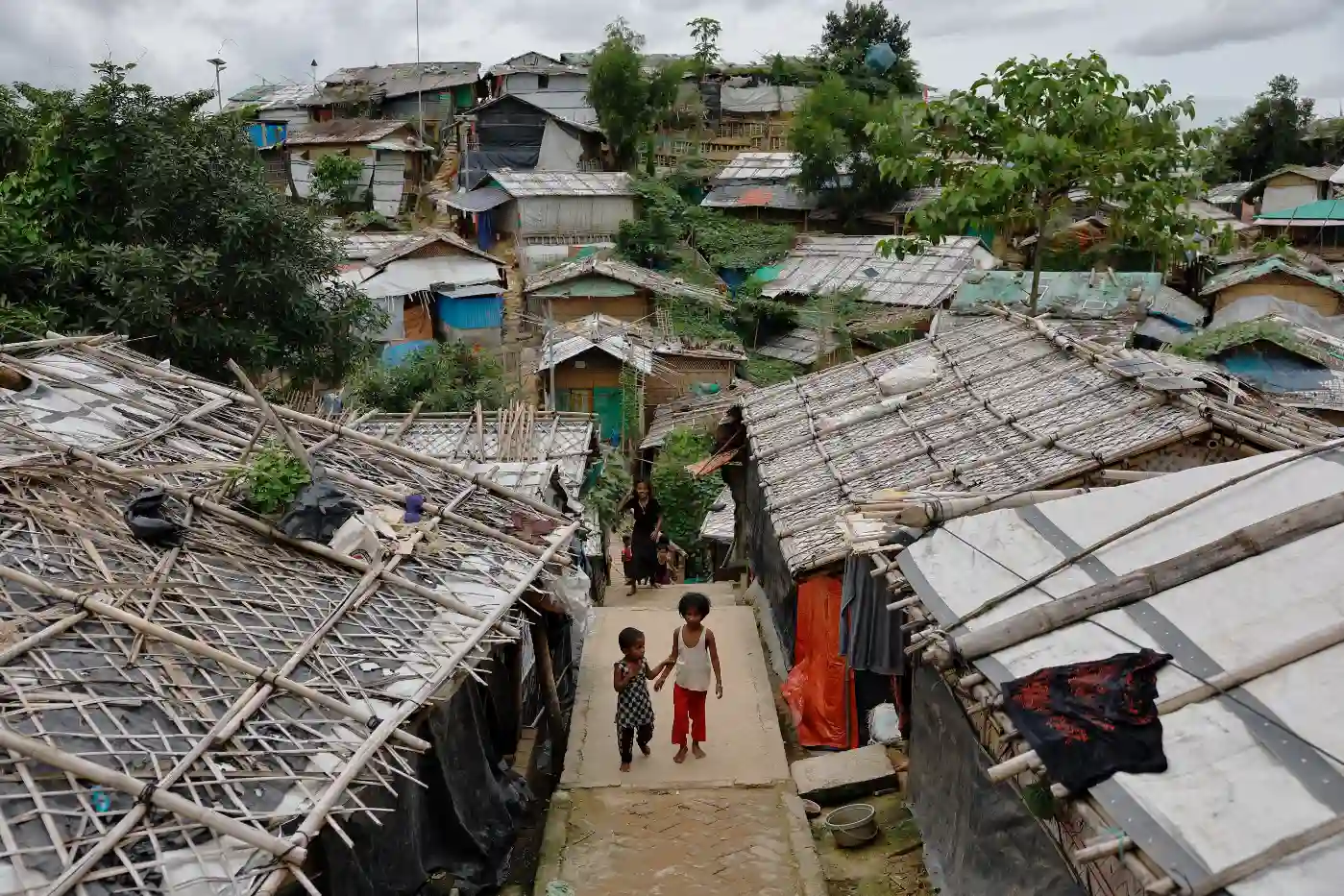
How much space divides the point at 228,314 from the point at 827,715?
973 centimetres

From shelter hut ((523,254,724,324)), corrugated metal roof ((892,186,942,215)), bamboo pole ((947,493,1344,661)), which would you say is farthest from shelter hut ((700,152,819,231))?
bamboo pole ((947,493,1344,661))

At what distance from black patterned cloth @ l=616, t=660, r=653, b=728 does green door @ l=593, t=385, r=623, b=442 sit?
17.6 metres

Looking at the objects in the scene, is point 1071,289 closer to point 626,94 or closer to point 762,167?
point 762,167

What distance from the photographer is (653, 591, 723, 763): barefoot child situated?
8.50 meters

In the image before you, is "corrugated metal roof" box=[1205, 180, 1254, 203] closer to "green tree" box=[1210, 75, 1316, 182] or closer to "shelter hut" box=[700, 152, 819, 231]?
"green tree" box=[1210, 75, 1316, 182]

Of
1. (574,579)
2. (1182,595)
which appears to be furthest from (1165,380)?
(574,579)

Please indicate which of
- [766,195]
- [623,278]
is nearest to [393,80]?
[766,195]

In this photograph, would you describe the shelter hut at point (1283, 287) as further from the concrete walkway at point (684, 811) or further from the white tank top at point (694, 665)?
the white tank top at point (694, 665)

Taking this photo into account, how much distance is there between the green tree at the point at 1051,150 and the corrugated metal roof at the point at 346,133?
100 feet

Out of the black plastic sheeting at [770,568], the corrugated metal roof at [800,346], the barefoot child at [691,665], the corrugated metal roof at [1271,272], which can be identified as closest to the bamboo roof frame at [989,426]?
the black plastic sheeting at [770,568]

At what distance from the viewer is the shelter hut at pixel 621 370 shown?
25.7m

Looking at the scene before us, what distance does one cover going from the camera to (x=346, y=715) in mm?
5254

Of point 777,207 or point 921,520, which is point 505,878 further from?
point 777,207

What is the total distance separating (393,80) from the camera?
5062 cm
